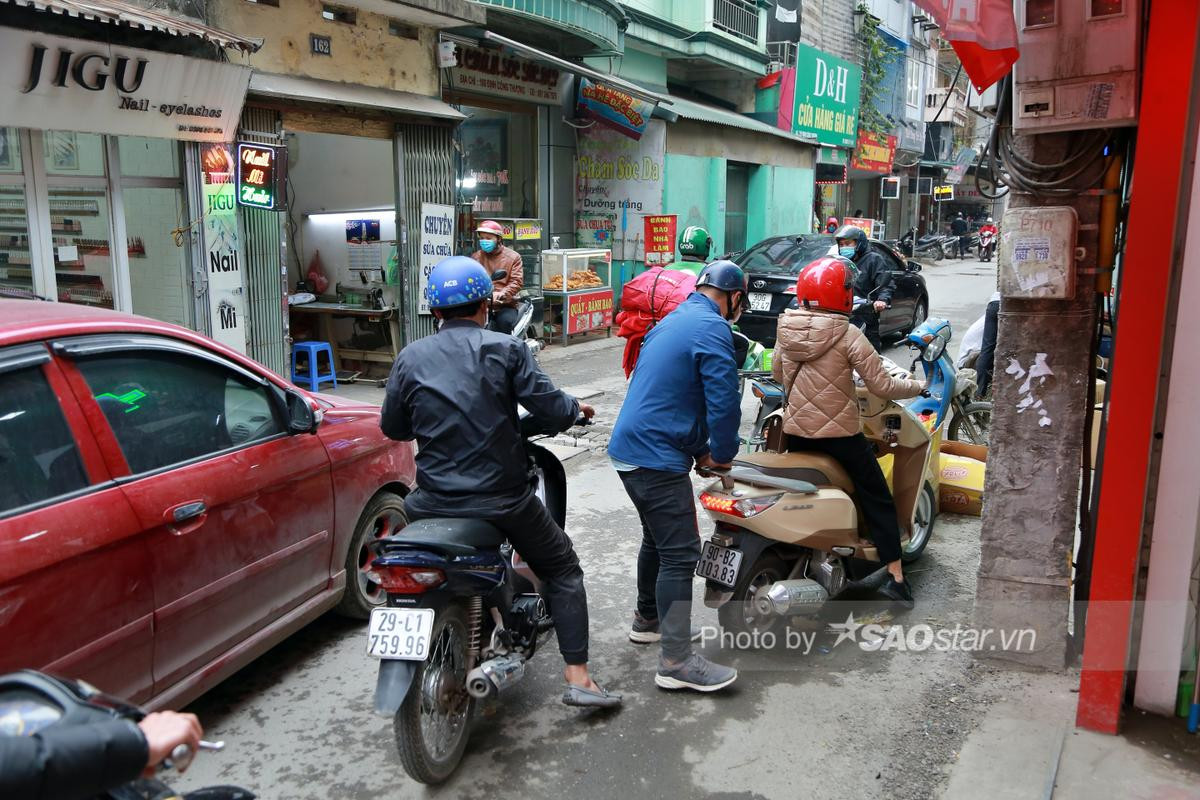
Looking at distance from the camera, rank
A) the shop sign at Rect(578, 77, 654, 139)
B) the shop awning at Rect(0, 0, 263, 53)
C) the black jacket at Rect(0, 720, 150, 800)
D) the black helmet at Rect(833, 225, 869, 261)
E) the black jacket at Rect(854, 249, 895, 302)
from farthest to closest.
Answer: the shop sign at Rect(578, 77, 654, 139) → the black helmet at Rect(833, 225, 869, 261) → the black jacket at Rect(854, 249, 895, 302) → the shop awning at Rect(0, 0, 263, 53) → the black jacket at Rect(0, 720, 150, 800)

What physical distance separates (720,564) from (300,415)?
197 centimetres

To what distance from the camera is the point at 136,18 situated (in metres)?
6.70

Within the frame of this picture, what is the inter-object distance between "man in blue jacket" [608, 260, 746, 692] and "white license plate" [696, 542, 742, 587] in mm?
223

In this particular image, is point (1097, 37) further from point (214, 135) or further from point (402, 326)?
point (402, 326)

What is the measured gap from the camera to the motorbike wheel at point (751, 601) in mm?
4141

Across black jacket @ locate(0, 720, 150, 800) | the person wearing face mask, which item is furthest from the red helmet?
the person wearing face mask

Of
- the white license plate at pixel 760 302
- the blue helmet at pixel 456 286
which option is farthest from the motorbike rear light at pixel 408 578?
the white license plate at pixel 760 302

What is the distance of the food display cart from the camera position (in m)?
13.2

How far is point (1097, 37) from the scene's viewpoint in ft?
11.3


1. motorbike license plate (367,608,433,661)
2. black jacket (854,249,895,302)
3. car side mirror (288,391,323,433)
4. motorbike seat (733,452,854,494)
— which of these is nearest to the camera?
motorbike license plate (367,608,433,661)

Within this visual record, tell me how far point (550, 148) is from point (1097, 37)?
12444mm

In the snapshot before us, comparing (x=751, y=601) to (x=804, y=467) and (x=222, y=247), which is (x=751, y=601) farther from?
(x=222, y=247)

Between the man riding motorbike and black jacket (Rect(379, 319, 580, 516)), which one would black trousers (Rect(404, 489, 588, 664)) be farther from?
the man riding motorbike

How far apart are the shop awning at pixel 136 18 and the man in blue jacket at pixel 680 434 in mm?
5022
